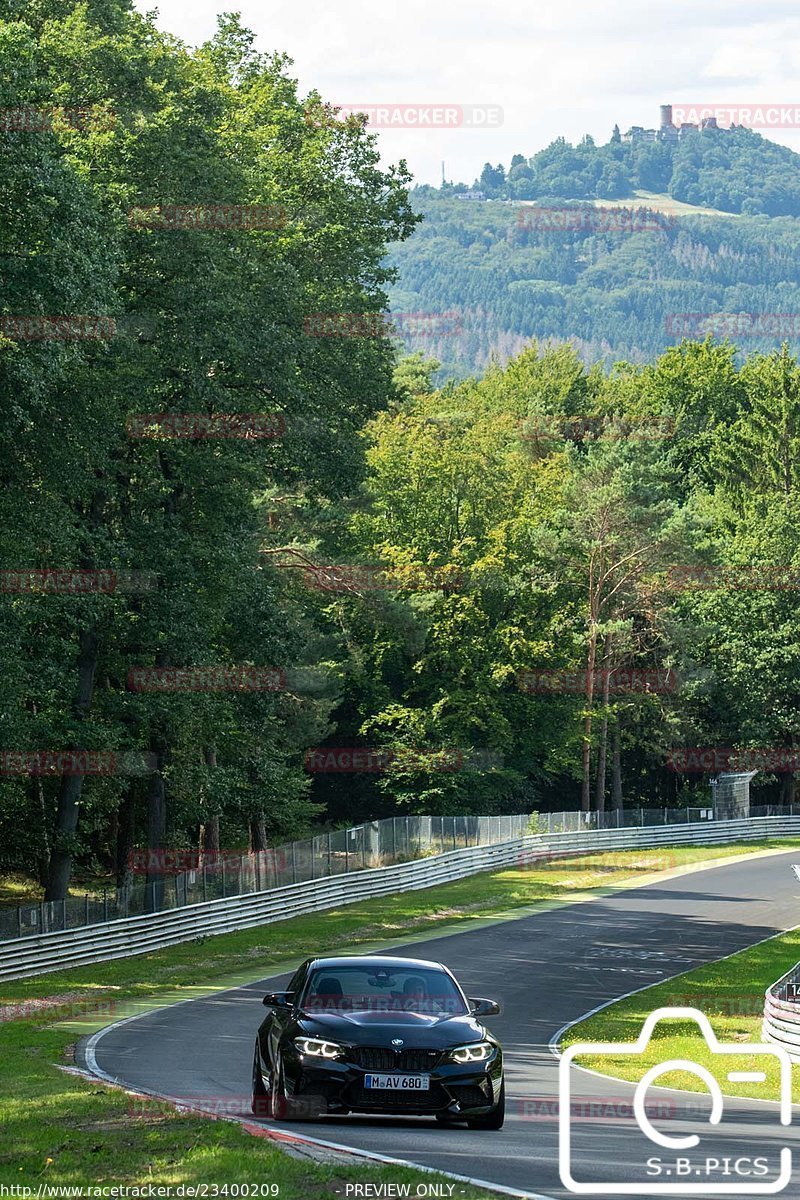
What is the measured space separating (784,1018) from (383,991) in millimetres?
10562

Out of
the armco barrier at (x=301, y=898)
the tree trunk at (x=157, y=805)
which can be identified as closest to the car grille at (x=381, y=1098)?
the armco barrier at (x=301, y=898)

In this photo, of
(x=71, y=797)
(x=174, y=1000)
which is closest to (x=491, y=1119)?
(x=174, y=1000)

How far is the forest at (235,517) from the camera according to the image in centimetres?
3002

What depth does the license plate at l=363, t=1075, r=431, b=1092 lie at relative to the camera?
1286 cm

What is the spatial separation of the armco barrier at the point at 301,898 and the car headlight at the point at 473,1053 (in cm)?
1957

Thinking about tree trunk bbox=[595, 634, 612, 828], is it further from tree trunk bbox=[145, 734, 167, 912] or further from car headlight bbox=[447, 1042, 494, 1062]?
car headlight bbox=[447, 1042, 494, 1062]

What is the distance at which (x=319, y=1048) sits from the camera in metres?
13.0

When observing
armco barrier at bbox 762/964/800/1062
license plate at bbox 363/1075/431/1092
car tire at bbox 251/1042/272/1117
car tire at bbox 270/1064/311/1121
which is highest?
license plate at bbox 363/1075/431/1092

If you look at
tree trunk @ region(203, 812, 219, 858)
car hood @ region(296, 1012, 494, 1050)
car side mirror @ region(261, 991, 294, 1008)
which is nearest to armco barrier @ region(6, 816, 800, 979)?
tree trunk @ region(203, 812, 219, 858)

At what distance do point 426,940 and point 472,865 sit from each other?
695 inches

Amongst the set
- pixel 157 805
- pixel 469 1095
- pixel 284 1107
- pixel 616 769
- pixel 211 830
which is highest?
pixel 469 1095

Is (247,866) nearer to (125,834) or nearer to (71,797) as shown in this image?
(71,797)

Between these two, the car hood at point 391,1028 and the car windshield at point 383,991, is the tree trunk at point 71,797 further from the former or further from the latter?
the car hood at point 391,1028

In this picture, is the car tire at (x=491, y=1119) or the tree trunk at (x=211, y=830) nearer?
the car tire at (x=491, y=1119)
